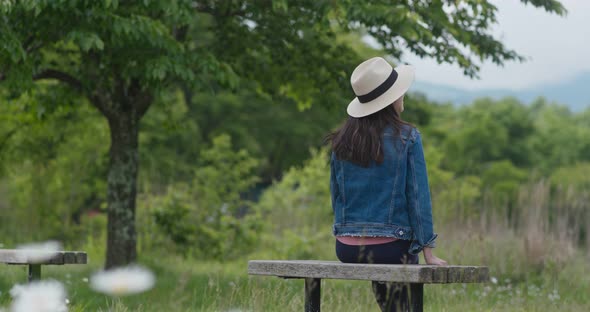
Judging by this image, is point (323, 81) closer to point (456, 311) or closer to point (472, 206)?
point (472, 206)

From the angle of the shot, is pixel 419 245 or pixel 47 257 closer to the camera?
pixel 419 245

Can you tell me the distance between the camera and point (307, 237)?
1366 cm

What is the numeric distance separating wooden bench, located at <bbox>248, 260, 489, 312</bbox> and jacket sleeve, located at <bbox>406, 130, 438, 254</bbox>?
0.23 metres

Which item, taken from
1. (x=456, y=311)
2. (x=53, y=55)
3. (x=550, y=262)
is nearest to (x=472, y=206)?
(x=550, y=262)

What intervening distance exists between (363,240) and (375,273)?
416mm

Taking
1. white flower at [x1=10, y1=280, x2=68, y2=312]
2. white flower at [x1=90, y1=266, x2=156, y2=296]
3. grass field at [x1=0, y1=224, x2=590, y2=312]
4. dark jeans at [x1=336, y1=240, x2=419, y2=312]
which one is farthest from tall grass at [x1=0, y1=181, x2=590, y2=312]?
white flower at [x1=90, y1=266, x2=156, y2=296]

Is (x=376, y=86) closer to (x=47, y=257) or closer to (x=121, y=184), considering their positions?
(x=47, y=257)

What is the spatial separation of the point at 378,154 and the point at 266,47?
652cm

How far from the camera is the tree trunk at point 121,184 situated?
34.7 ft

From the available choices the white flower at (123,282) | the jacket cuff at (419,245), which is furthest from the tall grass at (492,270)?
the white flower at (123,282)

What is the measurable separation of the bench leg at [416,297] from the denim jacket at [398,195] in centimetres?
21

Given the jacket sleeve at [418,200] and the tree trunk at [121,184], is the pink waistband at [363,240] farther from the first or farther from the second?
the tree trunk at [121,184]

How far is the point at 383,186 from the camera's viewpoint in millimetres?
4320

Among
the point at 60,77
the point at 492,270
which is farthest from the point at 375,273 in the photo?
the point at 60,77
